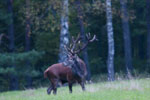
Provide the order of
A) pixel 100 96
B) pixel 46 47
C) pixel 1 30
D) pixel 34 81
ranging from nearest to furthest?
1. pixel 100 96
2. pixel 1 30
3. pixel 46 47
4. pixel 34 81

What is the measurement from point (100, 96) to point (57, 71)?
15.8 feet

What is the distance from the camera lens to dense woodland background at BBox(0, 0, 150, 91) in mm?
30188

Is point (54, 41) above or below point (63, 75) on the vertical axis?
below

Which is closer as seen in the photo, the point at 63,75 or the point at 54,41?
the point at 63,75

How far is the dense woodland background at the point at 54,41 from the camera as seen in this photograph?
30188mm

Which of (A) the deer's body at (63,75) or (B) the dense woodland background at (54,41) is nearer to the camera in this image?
(A) the deer's body at (63,75)

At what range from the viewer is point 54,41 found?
37.2 metres

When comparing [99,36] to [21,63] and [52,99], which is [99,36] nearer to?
[21,63]

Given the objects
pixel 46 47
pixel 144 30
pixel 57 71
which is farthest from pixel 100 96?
pixel 144 30

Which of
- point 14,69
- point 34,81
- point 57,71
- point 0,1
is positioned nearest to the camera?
point 57,71

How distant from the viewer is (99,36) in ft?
134

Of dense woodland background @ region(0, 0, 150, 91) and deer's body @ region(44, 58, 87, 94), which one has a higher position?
deer's body @ region(44, 58, 87, 94)

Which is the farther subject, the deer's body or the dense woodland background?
the dense woodland background

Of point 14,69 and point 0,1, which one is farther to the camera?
point 0,1
